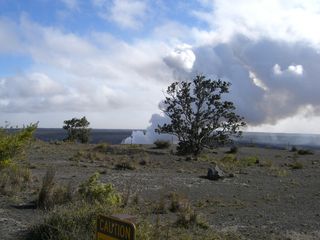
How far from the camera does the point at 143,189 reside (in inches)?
744

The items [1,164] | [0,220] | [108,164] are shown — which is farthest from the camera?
[108,164]

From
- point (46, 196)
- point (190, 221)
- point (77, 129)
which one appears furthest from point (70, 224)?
point (77, 129)

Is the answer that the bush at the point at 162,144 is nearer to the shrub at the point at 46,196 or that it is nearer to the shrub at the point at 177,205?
the shrub at the point at 177,205

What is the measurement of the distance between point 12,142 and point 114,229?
11.2 m

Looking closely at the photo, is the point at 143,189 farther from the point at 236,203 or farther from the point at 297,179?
the point at 297,179

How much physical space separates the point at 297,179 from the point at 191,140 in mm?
16347

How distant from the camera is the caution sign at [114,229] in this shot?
5637mm

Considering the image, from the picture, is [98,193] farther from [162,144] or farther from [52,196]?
[162,144]

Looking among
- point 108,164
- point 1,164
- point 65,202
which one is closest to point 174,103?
point 108,164

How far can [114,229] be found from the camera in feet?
19.4

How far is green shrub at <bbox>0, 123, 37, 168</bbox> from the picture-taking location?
53.0 feet

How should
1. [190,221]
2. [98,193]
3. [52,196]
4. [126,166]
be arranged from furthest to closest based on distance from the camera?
[126,166] → [52,196] → [98,193] → [190,221]

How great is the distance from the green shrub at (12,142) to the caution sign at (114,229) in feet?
35.1

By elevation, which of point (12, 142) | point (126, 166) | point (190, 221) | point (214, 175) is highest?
point (12, 142)
